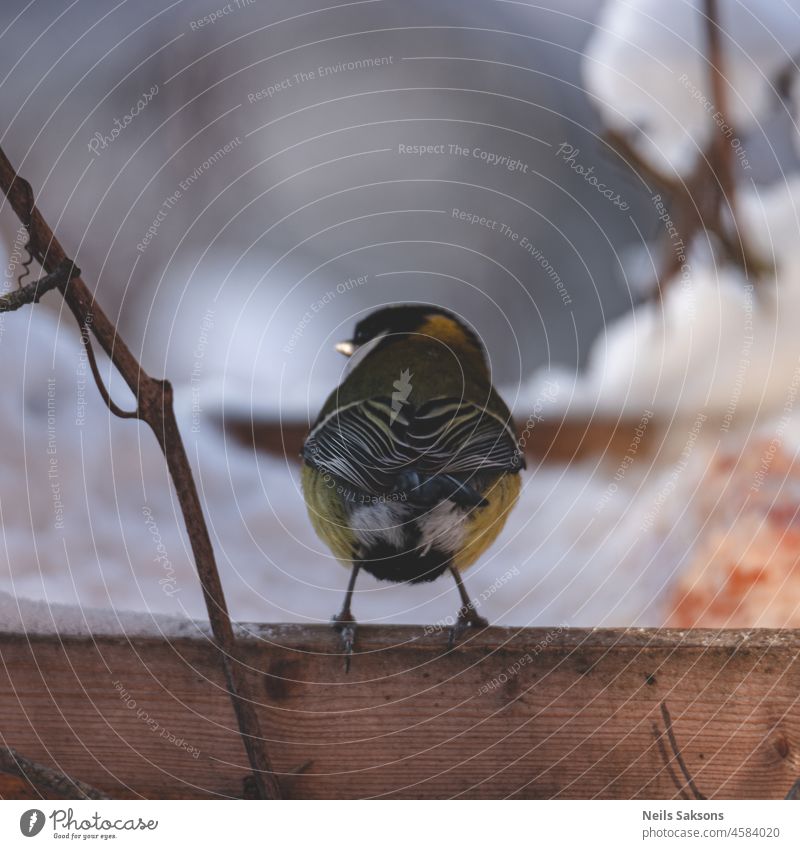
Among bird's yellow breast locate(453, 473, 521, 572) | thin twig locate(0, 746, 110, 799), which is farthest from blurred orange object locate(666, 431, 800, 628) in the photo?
thin twig locate(0, 746, 110, 799)

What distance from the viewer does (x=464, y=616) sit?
29.9 inches

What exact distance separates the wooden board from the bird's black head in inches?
10.6

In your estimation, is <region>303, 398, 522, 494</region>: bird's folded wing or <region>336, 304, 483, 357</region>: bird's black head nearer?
<region>303, 398, 522, 494</region>: bird's folded wing

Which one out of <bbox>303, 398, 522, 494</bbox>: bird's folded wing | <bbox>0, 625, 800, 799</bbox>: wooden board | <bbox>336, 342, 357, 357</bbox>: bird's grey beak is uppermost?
<bbox>336, 342, 357, 357</bbox>: bird's grey beak

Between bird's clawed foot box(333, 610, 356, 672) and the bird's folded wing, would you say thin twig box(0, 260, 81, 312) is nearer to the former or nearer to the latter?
the bird's folded wing

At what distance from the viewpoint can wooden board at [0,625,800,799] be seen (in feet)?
2.34

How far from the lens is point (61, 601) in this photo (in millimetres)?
741

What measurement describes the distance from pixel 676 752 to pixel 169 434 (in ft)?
1.66

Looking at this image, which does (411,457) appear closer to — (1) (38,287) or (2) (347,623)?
(2) (347,623)

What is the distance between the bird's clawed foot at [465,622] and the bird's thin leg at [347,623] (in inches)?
3.2

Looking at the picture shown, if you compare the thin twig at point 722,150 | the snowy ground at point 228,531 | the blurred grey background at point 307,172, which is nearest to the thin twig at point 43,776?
the snowy ground at point 228,531

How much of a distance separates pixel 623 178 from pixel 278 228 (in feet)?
1.06

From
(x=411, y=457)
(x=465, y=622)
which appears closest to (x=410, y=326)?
(x=411, y=457)
